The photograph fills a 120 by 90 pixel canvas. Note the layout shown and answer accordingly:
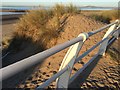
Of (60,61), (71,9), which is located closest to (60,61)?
(60,61)

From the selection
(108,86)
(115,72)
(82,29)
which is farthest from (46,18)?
(108,86)

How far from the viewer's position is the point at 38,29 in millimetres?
15867

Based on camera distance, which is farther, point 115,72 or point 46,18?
point 46,18

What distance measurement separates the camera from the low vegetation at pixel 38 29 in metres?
14.4

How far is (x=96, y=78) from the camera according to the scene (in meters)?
7.41

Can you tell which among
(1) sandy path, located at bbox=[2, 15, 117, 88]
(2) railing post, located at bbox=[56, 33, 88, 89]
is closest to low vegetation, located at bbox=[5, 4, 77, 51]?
(1) sandy path, located at bbox=[2, 15, 117, 88]

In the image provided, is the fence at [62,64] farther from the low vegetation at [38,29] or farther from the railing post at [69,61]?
the low vegetation at [38,29]

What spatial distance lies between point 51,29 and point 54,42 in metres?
1.02

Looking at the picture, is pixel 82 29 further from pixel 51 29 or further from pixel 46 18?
pixel 46 18

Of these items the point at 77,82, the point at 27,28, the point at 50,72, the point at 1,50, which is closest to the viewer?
the point at 77,82

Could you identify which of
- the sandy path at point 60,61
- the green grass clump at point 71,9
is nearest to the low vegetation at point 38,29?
the sandy path at point 60,61

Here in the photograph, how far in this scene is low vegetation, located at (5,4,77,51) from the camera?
47.3ft

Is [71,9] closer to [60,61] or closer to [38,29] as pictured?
[38,29]

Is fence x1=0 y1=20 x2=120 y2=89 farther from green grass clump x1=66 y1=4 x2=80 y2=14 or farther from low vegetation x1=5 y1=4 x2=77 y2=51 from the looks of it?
green grass clump x1=66 y1=4 x2=80 y2=14
